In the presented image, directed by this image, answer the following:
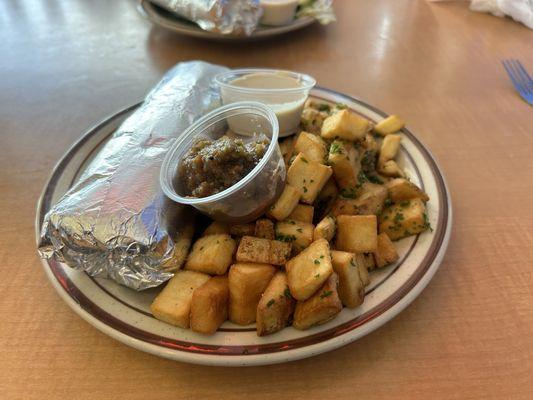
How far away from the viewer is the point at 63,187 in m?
1.16

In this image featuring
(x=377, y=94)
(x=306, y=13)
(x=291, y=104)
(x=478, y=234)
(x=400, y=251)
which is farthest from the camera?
(x=306, y=13)

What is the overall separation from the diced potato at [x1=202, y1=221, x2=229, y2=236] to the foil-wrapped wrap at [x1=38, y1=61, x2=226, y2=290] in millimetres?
55

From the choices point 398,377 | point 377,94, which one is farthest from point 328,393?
point 377,94

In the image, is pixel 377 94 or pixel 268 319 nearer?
pixel 268 319

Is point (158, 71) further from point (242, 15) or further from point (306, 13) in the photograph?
point (306, 13)

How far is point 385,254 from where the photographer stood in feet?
3.16

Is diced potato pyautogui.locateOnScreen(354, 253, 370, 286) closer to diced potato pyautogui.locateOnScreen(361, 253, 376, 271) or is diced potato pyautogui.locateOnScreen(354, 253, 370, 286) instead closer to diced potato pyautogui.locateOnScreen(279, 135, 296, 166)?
diced potato pyautogui.locateOnScreen(361, 253, 376, 271)

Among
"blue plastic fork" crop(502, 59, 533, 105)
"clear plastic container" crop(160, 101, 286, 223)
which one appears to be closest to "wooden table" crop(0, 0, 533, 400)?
"blue plastic fork" crop(502, 59, 533, 105)

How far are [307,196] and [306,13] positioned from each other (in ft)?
4.43

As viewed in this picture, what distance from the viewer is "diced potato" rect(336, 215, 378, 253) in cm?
95

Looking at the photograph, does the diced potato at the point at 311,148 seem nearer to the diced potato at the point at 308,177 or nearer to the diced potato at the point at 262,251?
the diced potato at the point at 308,177

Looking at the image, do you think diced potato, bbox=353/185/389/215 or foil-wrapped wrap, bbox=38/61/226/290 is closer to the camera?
foil-wrapped wrap, bbox=38/61/226/290

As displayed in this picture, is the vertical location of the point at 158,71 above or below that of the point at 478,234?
below

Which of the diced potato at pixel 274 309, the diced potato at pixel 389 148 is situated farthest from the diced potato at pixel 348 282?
the diced potato at pixel 389 148
